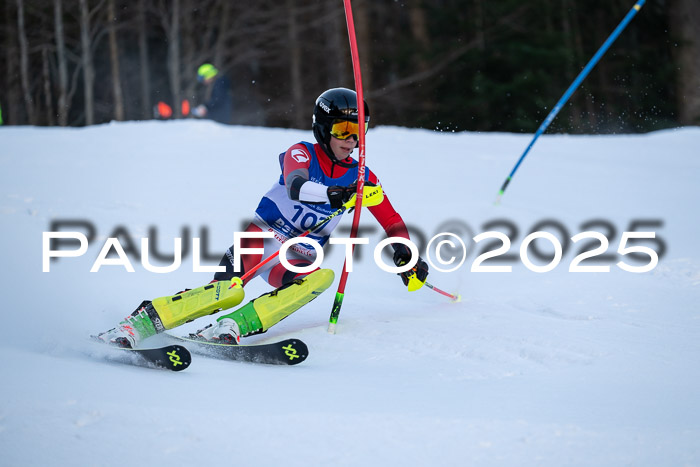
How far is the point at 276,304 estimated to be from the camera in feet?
10.9

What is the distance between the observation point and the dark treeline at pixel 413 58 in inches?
599

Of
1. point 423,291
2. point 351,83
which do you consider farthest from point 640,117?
point 423,291

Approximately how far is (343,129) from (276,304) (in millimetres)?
936

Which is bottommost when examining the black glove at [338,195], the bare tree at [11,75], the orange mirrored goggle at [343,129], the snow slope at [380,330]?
the snow slope at [380,330]

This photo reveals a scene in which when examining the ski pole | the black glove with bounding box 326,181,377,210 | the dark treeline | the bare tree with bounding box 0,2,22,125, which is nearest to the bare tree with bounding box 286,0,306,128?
the dark treeline

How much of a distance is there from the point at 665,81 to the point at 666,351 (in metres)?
14.5

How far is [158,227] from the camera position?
5652 millimetres

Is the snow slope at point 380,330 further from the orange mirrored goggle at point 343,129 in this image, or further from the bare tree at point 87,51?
the bare tree at point 87,51

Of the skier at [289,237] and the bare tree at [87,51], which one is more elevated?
the bare tree at [87,51]

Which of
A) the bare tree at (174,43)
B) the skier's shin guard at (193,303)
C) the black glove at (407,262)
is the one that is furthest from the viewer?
the bare tree at (174,43)

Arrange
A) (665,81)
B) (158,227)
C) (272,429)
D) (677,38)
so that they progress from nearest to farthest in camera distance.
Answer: (272,429) → (158,227) → (677,38) → (665,81)

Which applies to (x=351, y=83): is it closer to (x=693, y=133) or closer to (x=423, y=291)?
(x=693, y=133)

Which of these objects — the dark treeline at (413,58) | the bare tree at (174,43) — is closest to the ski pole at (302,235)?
the dark treeline at (413,58)

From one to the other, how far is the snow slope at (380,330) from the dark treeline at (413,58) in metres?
7.46
